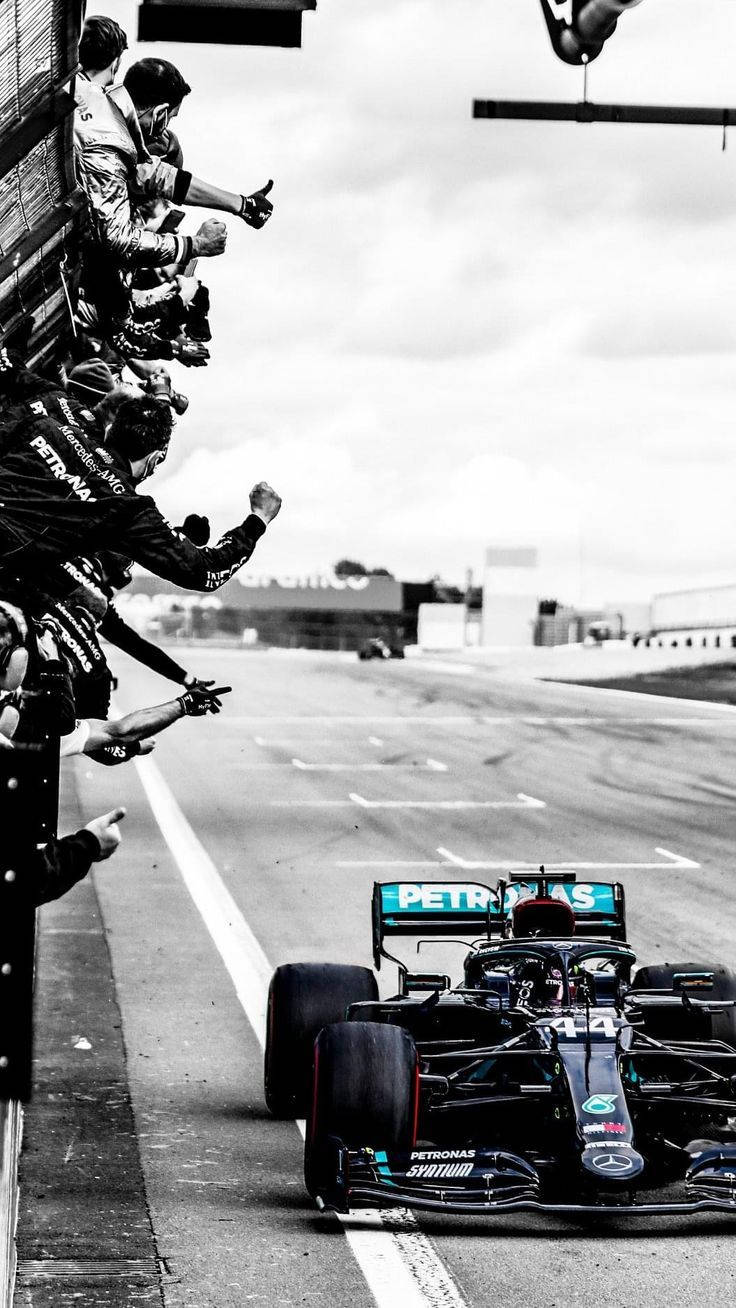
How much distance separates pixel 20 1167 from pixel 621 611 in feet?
329

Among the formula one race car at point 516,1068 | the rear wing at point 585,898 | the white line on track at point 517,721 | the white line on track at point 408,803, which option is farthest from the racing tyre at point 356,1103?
the white line on track at point 517,721

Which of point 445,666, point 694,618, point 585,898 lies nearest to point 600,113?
point 585,898

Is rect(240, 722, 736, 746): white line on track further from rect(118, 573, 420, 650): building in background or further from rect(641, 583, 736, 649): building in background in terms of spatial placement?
rect(118, 573, 420, 650): building in background

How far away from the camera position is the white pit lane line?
695 cm

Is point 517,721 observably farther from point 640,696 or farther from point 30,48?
point 30,48

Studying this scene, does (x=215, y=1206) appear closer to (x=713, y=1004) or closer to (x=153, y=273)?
(x=713, y=1004)

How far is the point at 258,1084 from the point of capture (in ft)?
33.7

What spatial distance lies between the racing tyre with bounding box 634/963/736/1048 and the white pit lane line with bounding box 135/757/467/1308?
6.14 feet

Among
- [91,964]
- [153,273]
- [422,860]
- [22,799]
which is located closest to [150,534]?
[22,799]

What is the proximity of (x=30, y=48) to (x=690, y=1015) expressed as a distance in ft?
18.3

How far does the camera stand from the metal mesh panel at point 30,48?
223 inches

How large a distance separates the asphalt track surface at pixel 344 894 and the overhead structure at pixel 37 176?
11.7ft

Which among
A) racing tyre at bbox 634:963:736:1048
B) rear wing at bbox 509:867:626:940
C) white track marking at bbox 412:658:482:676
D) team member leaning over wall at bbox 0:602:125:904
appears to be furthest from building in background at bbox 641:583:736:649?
team member leaning over wall at bbox 0:602:125:904

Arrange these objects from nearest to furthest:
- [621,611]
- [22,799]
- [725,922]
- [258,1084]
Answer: [22,799] → [258,1084] → [725,922] → [621,611]
